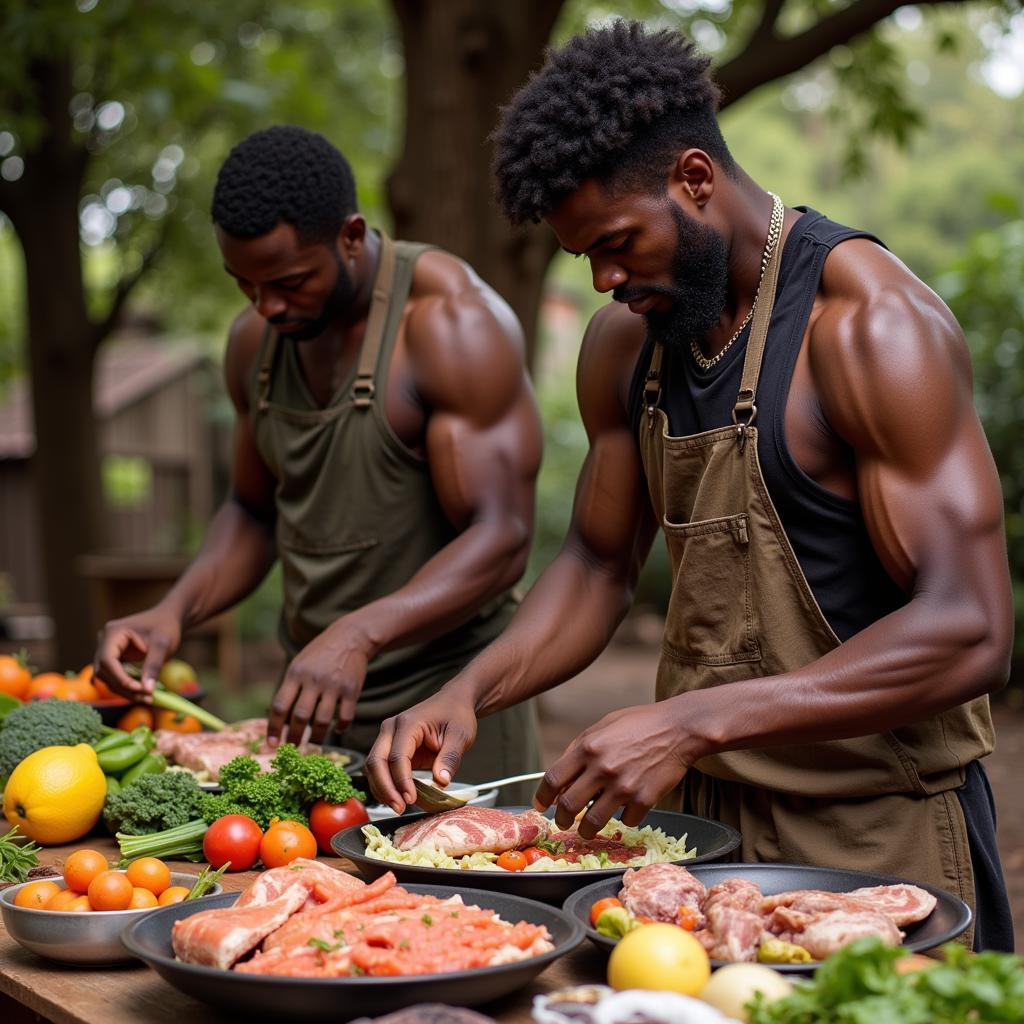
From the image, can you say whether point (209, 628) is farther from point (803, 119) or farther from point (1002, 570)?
point (803, 119)

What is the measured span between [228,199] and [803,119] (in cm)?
3237

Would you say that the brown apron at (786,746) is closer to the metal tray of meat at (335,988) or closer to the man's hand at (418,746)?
the man's hand at (418,746)

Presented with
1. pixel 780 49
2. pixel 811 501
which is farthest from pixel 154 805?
pixel 780 49

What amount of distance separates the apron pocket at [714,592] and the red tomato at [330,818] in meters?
0.70

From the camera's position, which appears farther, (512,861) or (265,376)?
(265,376)

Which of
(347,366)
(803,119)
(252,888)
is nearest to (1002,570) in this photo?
(252,888)

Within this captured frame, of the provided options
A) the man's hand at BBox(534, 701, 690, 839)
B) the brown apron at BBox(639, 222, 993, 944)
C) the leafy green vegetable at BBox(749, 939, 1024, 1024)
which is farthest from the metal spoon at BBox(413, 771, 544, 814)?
the leafy green vegetable at BBox(749, 939, 1024, 1024)

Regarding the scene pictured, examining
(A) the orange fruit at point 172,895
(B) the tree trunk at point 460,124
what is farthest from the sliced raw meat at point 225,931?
(B) the tree trunk at point 460,124

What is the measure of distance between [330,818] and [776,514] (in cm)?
102

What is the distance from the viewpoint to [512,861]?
7.10ft

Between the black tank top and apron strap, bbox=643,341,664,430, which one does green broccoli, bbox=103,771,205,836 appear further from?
the black tank top

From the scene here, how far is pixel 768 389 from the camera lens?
7.64ft

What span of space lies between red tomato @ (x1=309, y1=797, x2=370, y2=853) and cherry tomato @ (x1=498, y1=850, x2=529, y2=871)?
0.50 metres

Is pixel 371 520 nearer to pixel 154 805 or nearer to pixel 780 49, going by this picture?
pixel 154 805
